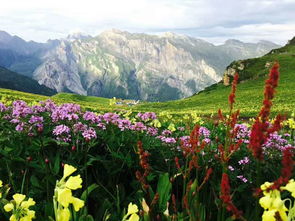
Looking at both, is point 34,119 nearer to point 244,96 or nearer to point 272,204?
point 272,204

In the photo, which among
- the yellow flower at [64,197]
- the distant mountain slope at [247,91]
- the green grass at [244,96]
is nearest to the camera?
the yellow flower at [64,197]

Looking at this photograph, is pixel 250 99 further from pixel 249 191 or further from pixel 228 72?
pixel 249 191

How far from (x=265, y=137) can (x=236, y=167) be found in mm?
3986

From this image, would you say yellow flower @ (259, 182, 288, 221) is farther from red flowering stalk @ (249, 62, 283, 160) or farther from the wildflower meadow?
the wildflower meadow

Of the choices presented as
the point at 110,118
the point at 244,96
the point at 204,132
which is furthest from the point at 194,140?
the point at 244,96

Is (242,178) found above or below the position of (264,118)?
below

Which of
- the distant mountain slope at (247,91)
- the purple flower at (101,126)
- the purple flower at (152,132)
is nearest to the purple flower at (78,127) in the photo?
the purple flower at (101,126)

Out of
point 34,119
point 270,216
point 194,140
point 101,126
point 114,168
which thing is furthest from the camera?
point 101,126

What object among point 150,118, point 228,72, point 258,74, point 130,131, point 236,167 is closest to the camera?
point 236,167

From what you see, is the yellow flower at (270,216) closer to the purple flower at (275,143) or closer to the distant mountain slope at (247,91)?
the purple flower at (275,143)

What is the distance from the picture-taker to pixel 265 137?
151 cm

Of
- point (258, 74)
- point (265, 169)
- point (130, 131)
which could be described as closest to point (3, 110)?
point (130, 131)

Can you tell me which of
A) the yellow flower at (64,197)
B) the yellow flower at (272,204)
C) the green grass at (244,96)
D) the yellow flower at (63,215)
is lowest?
the green grass at (244,96)

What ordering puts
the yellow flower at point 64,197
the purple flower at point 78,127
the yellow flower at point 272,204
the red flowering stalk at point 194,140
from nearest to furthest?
1. the yellow flower at point 272,204
2. the yellow flower at point 64,197
3. the red flowering stalk at point 194,140
4. the purple flower at point 78,127
